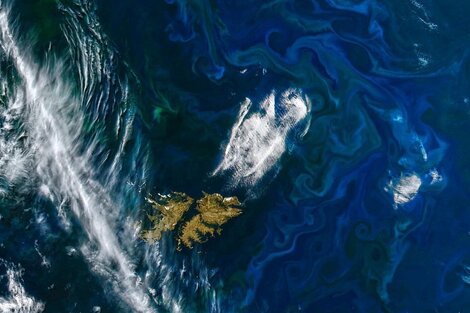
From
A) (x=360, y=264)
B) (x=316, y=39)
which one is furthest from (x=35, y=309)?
(x=316, y=39)

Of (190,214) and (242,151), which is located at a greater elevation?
(242,151)

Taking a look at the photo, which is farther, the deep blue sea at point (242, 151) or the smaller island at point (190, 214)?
the smaller island at point (190, 214)

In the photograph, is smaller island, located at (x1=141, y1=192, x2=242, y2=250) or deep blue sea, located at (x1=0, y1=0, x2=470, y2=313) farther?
smaller island, located at (x1=141, y1=192, x2=242, y2=250)

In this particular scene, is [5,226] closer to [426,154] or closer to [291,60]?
[291,60]

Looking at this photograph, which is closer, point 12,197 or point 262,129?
point 12,197

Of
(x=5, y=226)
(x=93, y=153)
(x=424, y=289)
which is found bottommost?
(x=424, y=289)
